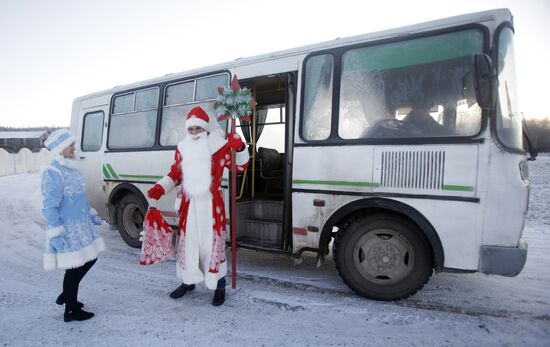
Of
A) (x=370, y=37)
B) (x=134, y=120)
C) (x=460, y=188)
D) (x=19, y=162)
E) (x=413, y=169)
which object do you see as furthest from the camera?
(x=19, y=162)

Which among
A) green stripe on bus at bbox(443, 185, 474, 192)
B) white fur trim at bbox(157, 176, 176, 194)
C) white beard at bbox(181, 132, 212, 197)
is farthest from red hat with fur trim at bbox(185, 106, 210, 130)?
green stripe on bus at bbox(443, 185, 474, 192)

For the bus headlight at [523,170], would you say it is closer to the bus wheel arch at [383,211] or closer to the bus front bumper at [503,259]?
the bus front bumper at [503,259]

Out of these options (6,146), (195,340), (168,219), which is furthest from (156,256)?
(6,146)

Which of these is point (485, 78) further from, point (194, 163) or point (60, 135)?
point (60, 135)

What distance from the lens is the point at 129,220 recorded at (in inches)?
217

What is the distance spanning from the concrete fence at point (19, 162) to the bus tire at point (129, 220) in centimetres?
2210

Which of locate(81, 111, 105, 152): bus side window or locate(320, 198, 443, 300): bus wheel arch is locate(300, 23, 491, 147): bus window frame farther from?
locate(81, 111, 105, 152): bus side window

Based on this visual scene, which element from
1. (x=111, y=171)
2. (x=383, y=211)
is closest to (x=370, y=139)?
(x=383, y=211)

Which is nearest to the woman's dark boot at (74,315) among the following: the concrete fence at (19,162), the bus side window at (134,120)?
the bus side window at (134,120)

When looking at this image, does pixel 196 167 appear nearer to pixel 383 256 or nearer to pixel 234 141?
pixel 234 141

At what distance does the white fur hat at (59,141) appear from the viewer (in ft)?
9.16

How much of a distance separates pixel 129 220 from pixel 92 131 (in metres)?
1.89

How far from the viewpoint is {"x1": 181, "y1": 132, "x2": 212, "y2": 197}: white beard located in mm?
3156

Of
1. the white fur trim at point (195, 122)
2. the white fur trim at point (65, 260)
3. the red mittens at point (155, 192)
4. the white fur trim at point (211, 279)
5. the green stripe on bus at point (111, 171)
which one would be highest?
the white fur trim at point (195, 122)
